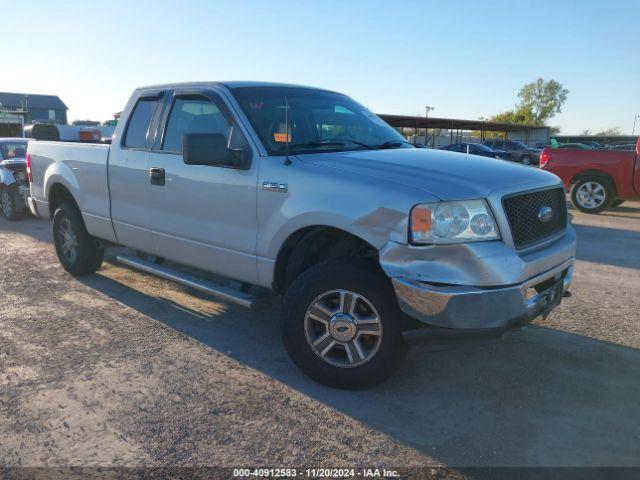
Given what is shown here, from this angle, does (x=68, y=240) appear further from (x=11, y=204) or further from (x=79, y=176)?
(x=11, y=204)

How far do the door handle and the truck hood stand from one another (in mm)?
1340

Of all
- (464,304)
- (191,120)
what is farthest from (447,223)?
(191,120)

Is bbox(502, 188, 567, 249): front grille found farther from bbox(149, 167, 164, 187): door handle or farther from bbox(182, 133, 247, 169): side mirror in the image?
bbox(149, 167, 164, 187): door handle

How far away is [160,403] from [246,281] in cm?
106

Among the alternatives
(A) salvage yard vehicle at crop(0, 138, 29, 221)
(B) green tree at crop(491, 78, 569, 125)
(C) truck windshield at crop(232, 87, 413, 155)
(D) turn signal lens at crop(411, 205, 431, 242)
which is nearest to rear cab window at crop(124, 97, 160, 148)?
(C) truck windshield at crop(232, 87, 413, 155)

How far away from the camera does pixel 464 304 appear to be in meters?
2.82

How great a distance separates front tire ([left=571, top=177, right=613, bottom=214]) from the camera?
1091 cm

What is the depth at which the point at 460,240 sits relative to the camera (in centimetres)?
289

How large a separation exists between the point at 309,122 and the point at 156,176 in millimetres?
1333

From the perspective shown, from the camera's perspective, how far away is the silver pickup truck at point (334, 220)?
9.53 ft

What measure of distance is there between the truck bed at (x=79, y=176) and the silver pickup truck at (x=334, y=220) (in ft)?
0.67

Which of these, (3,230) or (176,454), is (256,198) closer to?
(176,454)

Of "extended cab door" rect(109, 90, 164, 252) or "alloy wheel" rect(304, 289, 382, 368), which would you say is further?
"extended cab door" rect(109, 90, 164, 252)

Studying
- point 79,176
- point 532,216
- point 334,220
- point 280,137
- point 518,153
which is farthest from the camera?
point 518,153
